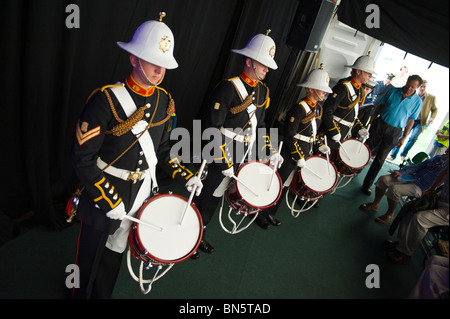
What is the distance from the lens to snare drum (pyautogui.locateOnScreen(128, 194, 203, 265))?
5.90ft

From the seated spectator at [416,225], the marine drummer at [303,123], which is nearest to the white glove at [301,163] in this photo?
the marine drummer at [303,123]

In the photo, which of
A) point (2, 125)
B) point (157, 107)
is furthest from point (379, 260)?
point (2, 125)

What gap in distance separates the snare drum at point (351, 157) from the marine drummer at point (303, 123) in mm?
584

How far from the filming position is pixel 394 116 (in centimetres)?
460

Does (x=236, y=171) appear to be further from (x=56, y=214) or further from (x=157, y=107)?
(x=56, y=214)

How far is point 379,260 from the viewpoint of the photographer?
3555 millimetres

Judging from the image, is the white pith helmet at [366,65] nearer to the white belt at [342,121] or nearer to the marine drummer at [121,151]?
the white belt at [342,121]

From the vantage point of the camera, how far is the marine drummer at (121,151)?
1697 millimetres

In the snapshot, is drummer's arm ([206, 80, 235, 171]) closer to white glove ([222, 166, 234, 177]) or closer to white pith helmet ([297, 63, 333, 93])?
white glove ([222, 166, 234, 177])

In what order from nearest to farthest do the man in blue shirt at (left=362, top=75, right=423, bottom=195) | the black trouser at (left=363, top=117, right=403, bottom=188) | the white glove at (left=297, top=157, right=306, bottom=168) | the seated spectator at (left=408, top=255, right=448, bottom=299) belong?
the seated spectator at (left=408, top=255, right=448, bottom=299), the white glove at (left=297, top=157, right=306, bottom=168), the man in blue shirt at (left=362, top=75, right=423, bottom=195), the black trouser at (left=363, top=117, right=403, bottom=188)

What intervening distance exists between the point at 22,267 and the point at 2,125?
986mm

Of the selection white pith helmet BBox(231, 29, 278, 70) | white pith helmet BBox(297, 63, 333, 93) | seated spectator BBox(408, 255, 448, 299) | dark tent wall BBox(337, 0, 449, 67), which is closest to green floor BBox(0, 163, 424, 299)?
seated spectator BBox(408, 255, 448, 299)

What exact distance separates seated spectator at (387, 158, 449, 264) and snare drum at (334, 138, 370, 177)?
0.71 meters

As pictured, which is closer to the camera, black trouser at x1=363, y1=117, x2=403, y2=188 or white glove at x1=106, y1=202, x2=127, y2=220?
white glove at x1=106, y1=202, x2=127, y2=220
